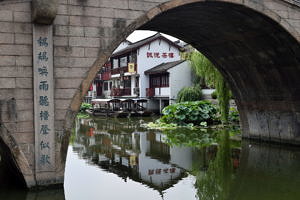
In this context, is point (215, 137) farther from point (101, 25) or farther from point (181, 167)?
point (101, 25)

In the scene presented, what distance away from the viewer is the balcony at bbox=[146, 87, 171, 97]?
2835cm

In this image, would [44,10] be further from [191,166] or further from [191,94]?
[191,94]

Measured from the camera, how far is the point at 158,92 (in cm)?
2959

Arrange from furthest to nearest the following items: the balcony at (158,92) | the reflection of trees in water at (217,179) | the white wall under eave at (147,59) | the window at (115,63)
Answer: the window at (115,63)
the white wall under eave at (147,59)
the balcony at (158,92)
the reflection of trees in water at (217,179)

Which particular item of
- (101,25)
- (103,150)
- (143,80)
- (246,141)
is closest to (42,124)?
(101,25)

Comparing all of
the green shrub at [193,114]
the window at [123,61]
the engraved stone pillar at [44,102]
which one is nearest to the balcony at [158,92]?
the window at [123,61]

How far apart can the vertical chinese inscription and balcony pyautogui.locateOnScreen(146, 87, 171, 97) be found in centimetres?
2164

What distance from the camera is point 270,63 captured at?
1098 centimetres

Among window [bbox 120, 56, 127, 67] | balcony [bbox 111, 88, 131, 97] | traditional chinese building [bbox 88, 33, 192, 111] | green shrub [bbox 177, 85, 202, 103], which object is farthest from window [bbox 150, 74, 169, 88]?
window [bbox 120, 56, 127, 67]

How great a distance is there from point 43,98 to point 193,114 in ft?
42.9

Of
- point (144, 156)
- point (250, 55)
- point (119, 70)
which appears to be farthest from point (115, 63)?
point (144, 156)

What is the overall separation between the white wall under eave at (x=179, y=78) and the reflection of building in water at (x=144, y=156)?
12.4m

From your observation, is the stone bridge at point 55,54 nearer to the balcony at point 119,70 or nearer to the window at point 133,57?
the window at point 133,57

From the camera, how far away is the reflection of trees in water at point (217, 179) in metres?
6.88
